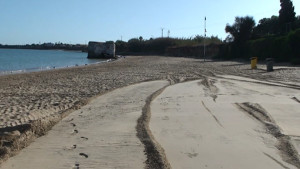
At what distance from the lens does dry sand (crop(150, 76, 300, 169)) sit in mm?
5619

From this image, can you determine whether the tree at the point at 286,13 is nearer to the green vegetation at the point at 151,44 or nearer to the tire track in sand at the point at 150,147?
the green vegetation at the point at 151,44

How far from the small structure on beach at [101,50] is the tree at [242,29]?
3500 cm

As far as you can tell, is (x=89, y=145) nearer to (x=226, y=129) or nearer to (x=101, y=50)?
(x=226, y=129)

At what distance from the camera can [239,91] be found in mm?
13852

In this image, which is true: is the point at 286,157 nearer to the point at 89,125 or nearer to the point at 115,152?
the point at 115,152

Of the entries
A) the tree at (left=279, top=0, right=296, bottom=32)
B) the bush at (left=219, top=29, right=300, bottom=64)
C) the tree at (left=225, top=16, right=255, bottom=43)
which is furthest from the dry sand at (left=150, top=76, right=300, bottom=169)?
the tree at (left=279, top=0, right=296, bottom=32)

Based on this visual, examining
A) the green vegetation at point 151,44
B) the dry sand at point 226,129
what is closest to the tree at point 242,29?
the green vegetation at point 151,44

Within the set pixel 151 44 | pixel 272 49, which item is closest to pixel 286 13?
pixel 272 49

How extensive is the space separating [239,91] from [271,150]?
7.94 m

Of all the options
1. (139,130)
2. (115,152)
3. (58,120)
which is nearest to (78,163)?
(115,152)

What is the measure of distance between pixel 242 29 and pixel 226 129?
43.4 meters

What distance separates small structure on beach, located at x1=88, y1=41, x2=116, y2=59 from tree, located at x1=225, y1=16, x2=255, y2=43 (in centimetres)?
3500

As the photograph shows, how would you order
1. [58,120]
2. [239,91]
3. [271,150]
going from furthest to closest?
[239,91]
[58,120]
[271,150]

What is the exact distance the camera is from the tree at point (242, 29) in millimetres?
49031
